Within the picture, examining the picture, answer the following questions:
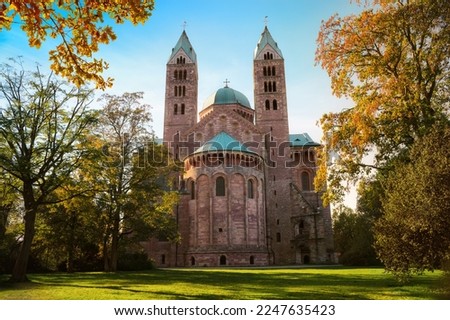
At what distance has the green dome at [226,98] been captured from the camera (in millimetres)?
59244

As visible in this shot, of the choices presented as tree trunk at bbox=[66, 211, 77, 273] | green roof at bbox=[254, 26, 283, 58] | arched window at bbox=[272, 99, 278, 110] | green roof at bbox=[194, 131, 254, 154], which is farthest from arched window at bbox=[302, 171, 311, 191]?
tree trunk at bbox=[66, 211, 77, 273]

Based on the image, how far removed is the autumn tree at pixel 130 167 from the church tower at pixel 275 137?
23596 millimetres

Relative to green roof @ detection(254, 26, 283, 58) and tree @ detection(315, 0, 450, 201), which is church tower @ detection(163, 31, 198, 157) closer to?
green roof @ detection(254, 26, 283, 58)

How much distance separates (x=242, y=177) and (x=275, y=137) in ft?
44.8

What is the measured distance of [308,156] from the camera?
184 ft

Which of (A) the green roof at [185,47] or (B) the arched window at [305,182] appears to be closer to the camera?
(B) the arched window at [305,182]

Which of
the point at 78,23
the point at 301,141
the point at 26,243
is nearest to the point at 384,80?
the point at 78,23

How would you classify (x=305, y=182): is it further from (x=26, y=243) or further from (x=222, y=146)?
(x=26, y=243)

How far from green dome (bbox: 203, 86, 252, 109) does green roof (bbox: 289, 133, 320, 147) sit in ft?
28.4

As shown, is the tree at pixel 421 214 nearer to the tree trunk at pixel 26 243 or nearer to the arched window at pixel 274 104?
the tree trunk at pixel 26 243

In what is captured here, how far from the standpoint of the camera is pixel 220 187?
142 ft

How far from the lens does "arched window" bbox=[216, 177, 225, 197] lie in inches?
1698

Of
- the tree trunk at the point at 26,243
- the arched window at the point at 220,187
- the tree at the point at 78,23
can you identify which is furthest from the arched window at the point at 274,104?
the tree at the point at 78,23

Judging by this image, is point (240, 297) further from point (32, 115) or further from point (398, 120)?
point (32, 115)
